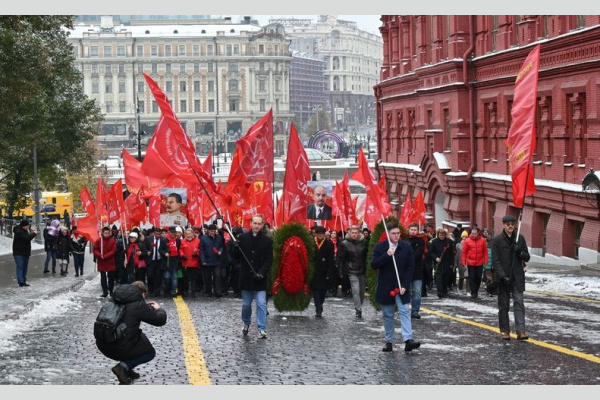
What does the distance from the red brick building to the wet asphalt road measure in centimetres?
994

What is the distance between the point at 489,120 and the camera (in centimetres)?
4062

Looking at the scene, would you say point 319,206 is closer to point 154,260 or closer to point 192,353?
point 154,260

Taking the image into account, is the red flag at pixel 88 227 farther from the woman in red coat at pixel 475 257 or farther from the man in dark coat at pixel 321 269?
the man in dark coat at pixel 321 269

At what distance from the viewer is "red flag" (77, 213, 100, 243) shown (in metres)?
31.0

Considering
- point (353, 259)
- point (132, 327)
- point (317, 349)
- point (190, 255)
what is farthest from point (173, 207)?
point (132, 327)

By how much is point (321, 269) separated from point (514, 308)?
4683mm

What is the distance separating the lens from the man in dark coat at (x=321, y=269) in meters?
20.8

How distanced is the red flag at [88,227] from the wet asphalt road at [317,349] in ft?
25.9

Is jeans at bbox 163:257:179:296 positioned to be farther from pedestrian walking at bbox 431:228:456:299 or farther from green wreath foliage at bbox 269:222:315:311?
green wreath foliage at bbox 269:222:315:311

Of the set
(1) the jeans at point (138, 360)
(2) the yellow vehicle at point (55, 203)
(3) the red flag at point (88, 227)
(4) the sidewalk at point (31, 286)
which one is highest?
(3) the red flag at point (88, 227)

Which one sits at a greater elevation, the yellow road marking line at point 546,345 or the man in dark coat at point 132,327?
the man in dark coat at point 132,327

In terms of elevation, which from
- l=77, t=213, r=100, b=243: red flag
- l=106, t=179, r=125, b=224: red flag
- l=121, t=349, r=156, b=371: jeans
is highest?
l=106, t=179, r=125, b=224: red flag

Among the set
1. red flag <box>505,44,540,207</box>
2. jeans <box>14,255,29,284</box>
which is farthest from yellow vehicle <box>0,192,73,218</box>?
red flag <box>505,44,540,207</box>

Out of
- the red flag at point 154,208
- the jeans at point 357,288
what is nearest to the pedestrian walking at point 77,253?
the red flag at point 154,208
